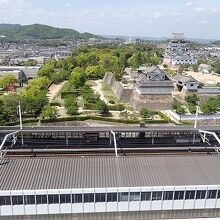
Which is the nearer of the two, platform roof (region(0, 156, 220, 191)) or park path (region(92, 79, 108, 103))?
platform roof (region(0, 156, 220, 191))

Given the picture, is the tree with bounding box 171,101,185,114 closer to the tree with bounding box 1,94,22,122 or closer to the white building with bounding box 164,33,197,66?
the tree with bounding box 1,94,22,122

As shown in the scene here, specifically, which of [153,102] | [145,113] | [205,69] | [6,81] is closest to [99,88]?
[153,102]

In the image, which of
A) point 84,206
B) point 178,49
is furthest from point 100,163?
point 178,49

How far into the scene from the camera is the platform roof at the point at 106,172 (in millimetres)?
17062

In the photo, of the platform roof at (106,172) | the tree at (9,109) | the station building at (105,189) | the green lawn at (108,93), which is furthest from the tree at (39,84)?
the station building at (105,189)

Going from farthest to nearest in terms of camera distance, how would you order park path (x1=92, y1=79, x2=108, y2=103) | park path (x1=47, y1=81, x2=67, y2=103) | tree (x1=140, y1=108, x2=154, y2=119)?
park path (x1=92, y1=79, x2=108, y2=103) < park path (x1=47, y1=81, x2=67, y2=103) < tree (x1=140, y1=108, x2=154, y2=119)

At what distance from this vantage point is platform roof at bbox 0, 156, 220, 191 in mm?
17062

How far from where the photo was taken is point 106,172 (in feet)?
59.3

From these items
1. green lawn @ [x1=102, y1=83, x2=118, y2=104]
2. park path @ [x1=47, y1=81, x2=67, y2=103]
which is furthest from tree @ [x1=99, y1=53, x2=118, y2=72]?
park path @ [x1=47, y1=81, x2=67, y2=103]

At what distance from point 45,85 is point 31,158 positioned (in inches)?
1522

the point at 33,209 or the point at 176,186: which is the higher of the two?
the point at 176,186

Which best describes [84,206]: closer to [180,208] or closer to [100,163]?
[100,163]

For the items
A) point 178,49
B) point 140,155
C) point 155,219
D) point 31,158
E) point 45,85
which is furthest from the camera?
point 178,49

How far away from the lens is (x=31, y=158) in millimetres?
19156
